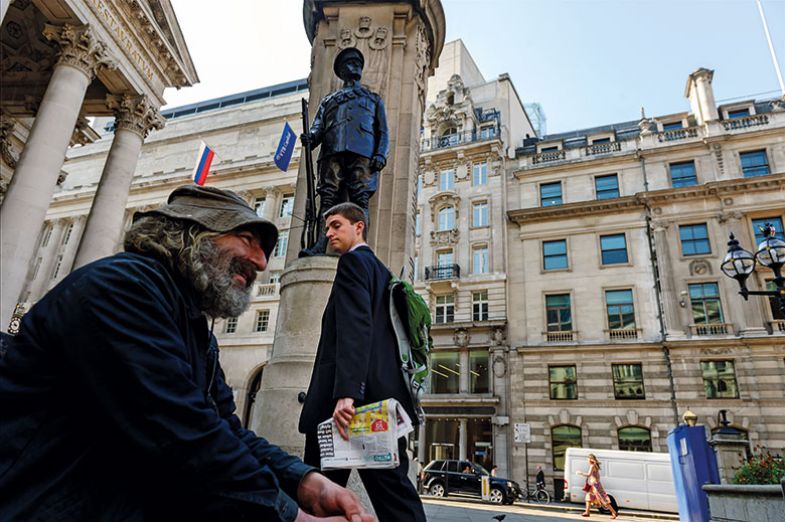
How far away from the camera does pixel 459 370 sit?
2823 cm

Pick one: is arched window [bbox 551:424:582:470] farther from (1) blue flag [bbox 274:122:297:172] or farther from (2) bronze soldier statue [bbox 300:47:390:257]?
(2) bronze soldier statue [bbox 300:47:390:257]

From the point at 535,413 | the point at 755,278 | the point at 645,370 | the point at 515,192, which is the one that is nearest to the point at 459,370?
the point at 535,413

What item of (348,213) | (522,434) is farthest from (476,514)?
(522,434)

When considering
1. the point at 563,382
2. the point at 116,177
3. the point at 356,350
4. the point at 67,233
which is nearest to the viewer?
the point at 356,350

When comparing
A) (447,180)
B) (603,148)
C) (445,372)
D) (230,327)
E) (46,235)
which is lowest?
(445,372)

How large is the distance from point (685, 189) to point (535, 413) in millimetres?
15594

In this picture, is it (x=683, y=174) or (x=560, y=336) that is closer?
(x=560, y=336)

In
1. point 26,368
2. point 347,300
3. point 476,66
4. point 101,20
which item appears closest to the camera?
point 26,368

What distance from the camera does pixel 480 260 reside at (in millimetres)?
30469

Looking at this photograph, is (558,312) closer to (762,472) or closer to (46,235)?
(762,472)

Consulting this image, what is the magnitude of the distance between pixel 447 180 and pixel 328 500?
33183mm

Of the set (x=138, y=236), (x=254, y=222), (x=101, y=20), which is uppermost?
(x=101, y=20)

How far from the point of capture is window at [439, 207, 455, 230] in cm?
3216

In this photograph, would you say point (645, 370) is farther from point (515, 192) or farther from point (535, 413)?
point (515, 192)
